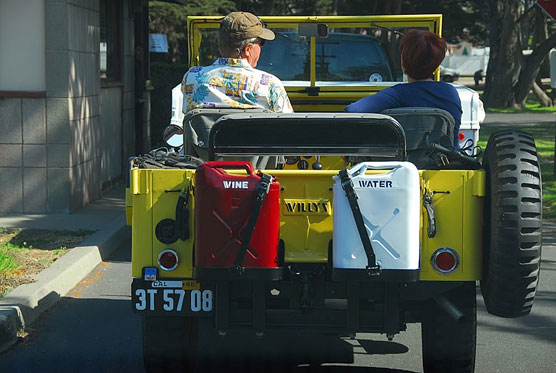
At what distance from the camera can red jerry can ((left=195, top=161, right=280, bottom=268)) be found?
4.32 meters

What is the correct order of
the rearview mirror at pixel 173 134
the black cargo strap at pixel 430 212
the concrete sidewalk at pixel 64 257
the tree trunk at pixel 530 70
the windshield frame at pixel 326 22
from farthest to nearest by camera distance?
1. the tree trunk at pixel 530 70
2. the windshield frame at pixel 326 22
3. the rearview mirror at pixel 173 134
4. the concrete sidewalk at pixel 64 257
5. the black cargo strap at pixel 430 212

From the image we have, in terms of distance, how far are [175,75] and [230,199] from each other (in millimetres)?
14538

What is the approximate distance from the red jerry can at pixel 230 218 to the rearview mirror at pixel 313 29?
500 cm

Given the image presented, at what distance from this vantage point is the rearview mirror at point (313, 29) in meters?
9.23

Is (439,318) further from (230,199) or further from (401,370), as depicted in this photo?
(230,199)

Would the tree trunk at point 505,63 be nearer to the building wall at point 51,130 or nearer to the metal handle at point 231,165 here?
the building wall at point 51,130

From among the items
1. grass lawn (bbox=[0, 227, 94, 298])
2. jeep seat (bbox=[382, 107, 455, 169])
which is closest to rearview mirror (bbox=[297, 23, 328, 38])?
grass lawn (bbox=[0, 227, 94, 298])

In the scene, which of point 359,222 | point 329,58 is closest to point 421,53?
point 359,222

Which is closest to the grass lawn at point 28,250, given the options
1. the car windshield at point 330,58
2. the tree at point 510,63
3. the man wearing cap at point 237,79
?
the man wearing cap at point 237,79

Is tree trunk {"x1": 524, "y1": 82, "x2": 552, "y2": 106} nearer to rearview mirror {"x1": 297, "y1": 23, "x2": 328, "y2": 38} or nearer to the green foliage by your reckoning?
rearview mirror {"x1": 297, "y1": 23, "x2": 328, "y2": 38}

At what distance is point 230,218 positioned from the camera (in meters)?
4.34

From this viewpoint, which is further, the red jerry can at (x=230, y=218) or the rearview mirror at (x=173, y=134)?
the rearview mirror at (x=173, y=134)

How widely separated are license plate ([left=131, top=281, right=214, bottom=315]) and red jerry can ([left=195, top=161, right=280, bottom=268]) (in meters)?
0.28

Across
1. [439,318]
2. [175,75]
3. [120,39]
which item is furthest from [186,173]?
[175,75]
